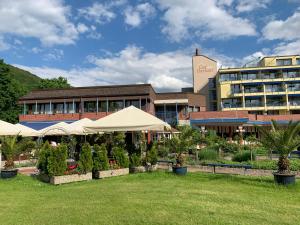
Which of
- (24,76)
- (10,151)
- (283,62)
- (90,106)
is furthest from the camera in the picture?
(24,76)

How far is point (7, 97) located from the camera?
1934 inches

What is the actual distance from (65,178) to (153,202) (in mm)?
5062

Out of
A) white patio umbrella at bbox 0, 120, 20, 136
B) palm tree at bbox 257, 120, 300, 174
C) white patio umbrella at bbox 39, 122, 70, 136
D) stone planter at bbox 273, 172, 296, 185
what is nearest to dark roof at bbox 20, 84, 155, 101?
white patio umbrella at bbox 39, 122, 70, 136

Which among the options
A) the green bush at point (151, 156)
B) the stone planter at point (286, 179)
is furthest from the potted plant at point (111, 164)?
the stone planter at point (286, 179)

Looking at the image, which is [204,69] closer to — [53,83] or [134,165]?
[53,83]

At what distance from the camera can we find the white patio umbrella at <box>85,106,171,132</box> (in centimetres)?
1348

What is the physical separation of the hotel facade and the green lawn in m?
22.8

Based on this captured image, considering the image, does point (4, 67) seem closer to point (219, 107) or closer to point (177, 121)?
point (177, 121)

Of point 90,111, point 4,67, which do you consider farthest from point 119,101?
point 4,67

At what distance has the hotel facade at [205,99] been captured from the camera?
39906 millimetres

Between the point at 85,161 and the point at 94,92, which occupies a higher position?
the point at 94,92

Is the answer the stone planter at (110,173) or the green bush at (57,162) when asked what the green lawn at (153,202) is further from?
the stone planter at (110,173)

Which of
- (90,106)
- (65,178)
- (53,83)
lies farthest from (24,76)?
(65,178)

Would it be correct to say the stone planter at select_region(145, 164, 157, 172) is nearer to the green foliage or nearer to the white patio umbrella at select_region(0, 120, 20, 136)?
the green foliage
